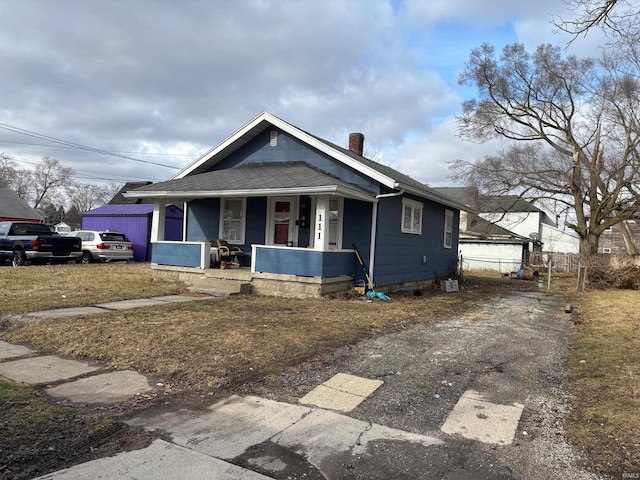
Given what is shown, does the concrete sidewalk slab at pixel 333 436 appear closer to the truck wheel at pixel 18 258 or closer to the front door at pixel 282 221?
the front door at pixel 282 221

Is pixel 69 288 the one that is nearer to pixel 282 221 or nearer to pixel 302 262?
pixel 302 262

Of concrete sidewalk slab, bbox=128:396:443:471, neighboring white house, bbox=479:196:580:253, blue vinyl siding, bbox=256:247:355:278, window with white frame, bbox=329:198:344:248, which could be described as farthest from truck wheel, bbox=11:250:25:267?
neighboring white house, bbox=479:196:580:253

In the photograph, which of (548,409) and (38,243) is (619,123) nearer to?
(548,409)

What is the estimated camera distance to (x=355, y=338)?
23.2 ft

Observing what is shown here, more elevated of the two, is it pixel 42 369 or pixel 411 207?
pixel 411 207

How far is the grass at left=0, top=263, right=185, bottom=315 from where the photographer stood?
909 cm

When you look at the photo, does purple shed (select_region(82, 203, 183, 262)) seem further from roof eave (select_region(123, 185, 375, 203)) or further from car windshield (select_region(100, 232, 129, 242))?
roof eave (select_region(123, 185, 375, 203))

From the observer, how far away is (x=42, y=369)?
17.1 ft

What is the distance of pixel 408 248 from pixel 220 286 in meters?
5.88

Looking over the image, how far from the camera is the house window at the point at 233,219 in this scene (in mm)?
14195

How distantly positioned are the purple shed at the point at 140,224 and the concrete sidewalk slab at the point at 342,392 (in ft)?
63.9

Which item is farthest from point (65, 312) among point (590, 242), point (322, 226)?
point (590, 242)

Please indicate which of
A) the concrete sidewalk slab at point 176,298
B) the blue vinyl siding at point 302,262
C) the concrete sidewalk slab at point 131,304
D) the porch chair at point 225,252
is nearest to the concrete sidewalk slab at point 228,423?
the concrete sidewalk slab at point 131,304

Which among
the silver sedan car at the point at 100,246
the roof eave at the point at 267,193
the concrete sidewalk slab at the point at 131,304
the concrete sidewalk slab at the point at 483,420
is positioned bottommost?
the concrete sidewalk slab at the point at 131,304
